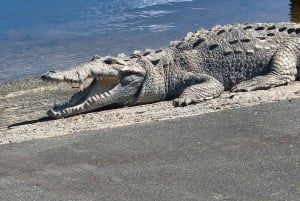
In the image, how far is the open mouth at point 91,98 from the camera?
10.3m

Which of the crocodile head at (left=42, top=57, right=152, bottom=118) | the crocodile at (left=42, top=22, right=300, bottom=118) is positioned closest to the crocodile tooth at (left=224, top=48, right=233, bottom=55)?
the crocodile at (left=42, top=22, right=300, bottom=118)

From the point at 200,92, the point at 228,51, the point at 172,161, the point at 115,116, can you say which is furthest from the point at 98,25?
the point at 172,161

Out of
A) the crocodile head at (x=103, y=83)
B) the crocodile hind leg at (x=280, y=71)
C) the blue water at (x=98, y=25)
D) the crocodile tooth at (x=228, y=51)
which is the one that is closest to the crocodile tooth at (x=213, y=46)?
the crocodile tooth at (x=228, y=51)

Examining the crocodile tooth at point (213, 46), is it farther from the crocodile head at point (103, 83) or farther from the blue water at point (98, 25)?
the blue water at point (98, 25)

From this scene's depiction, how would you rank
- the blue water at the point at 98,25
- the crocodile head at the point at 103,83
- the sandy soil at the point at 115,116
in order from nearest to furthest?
the sandy soil at the point at 115,116 < the crocodile head at the point at 103,83 < the blue water at the point at 98,25

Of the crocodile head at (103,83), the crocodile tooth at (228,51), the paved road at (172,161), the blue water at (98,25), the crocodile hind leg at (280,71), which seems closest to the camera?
→ the paved road at (172,161)

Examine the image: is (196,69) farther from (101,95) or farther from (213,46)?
(101,95)

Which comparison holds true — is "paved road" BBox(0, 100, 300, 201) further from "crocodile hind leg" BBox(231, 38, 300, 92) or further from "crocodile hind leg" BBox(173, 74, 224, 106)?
"crocodile hind leg" BBox(231, 38, 300, 92)

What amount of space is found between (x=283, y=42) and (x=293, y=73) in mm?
538

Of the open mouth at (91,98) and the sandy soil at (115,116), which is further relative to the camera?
the open mouth at (91,98)

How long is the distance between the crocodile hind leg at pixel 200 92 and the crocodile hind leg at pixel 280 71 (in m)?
0.25

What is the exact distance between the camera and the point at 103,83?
424 inches

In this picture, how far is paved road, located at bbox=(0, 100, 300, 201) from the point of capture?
20.5ft

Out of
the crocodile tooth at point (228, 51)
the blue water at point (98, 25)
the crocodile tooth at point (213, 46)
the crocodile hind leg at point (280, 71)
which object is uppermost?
the crocodile tooth at point (213, 46)
